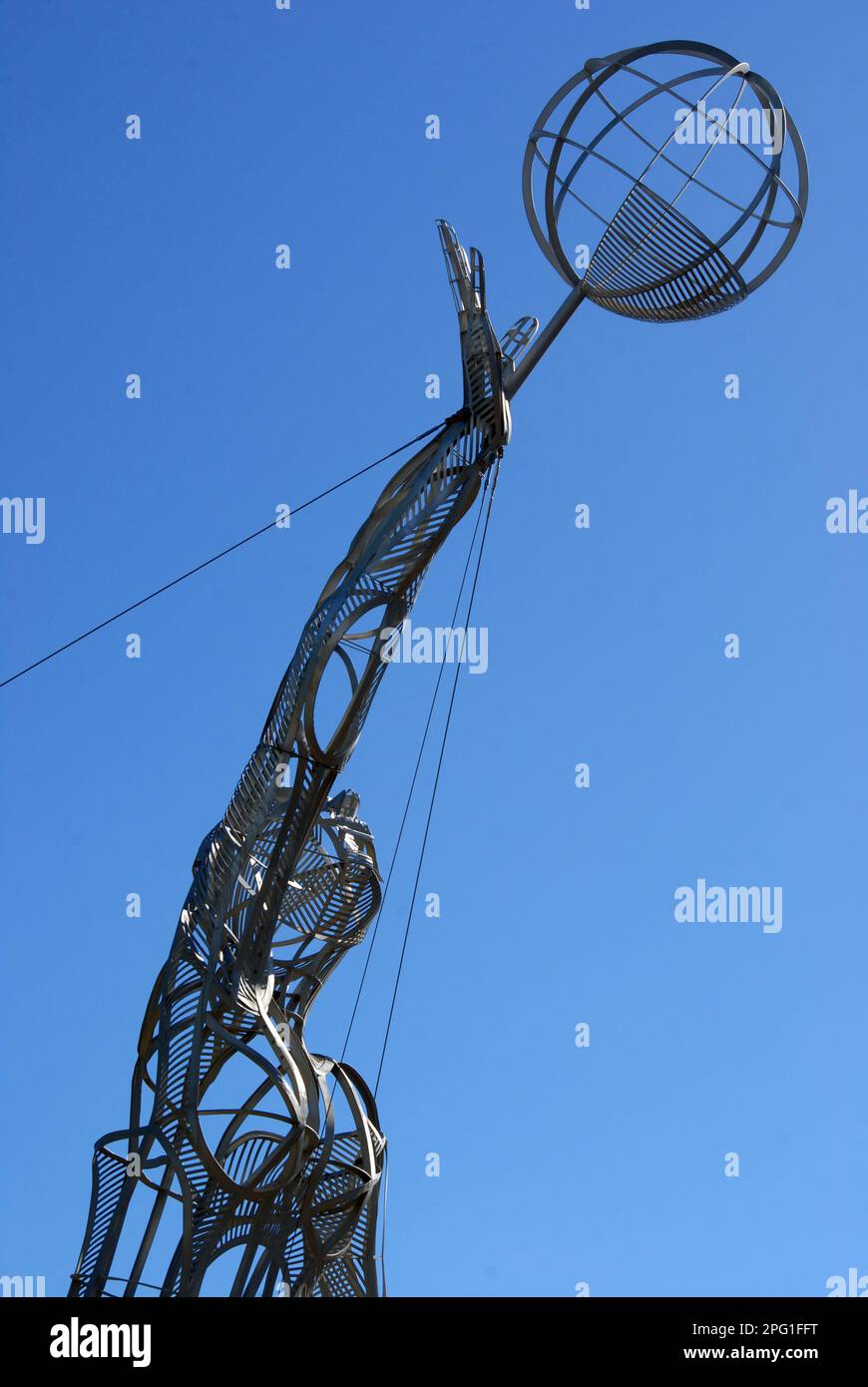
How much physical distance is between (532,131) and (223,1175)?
11290mm

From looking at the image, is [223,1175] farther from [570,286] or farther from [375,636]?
[570,286]

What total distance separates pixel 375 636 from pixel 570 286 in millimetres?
4468

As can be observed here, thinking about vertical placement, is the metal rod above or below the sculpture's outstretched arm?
above

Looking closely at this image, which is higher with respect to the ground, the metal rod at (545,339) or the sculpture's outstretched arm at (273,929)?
the metal rod at (545,339)

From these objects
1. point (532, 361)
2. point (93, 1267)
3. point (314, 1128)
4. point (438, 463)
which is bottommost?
point (93, 1267)
